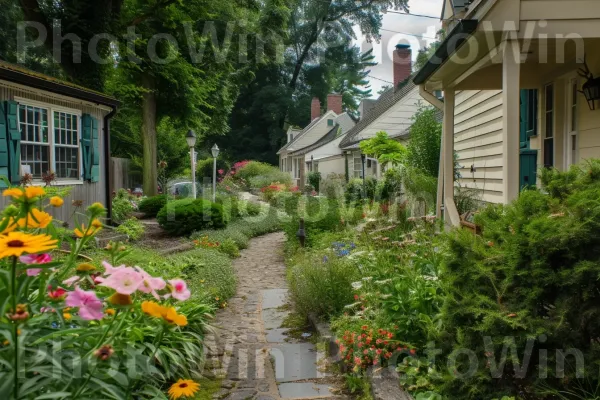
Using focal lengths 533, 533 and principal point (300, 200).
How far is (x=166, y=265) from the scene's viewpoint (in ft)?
22.5

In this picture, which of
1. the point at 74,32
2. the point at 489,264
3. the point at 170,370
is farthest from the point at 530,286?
the point at 74,32

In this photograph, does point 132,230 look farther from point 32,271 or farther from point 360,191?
point 32,271

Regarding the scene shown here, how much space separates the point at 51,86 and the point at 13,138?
1211 millimetres

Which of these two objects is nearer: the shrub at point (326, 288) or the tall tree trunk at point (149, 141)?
the shrub at point (326, 288)

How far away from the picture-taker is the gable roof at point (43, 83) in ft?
28.3

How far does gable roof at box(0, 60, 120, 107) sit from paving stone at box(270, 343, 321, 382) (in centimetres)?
657

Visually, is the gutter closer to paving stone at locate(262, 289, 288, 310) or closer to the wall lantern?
the wall lantern

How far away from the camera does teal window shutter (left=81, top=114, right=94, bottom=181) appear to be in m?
11.3

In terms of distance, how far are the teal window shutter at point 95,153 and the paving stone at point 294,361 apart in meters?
8.15

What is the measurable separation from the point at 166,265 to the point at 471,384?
477cm

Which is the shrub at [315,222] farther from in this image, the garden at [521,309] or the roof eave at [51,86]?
the garden at [521,309]

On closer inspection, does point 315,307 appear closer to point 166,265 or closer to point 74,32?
point 166,265

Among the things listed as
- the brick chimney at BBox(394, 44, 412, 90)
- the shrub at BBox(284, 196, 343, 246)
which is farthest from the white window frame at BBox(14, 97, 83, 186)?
the brick chimney at BBox(394, 44, 412, 90)

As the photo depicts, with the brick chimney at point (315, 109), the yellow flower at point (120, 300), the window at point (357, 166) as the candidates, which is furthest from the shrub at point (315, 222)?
A: the brick chimney at point (315, 109)
